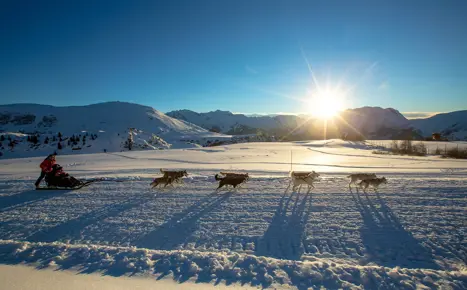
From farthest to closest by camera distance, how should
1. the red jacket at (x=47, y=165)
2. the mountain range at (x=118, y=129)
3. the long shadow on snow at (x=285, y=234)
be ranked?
the mountain range at (x=118, y=129) → the red jacket at (x=47, y=165) → the long shadow on snow at (x=285, y=234)

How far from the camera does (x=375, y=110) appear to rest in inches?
6924

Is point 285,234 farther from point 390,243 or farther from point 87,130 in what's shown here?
point 87,130

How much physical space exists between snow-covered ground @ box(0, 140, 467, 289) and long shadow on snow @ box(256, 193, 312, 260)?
0.08 feet

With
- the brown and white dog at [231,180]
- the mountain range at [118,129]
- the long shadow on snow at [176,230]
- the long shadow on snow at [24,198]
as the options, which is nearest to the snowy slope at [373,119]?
the mountain range at [118,129]

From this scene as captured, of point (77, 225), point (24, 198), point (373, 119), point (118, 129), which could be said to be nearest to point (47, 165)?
point (24, 198)

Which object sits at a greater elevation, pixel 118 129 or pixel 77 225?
pixel 118 129

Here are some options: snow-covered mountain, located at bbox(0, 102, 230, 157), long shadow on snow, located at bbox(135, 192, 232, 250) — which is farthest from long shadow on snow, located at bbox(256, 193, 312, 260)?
snow-covered mountain, located at bbox(0, 102, 230, 157)

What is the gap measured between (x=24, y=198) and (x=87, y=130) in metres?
68.4

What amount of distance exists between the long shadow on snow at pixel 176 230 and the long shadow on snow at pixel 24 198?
5.88 meters

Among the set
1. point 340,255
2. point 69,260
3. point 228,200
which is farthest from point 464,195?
point 69,260

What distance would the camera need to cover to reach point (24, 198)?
934 cm

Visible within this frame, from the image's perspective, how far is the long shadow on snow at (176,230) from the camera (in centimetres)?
561

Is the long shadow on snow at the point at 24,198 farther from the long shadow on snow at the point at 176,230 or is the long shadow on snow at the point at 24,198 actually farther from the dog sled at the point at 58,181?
the long shadow on snow at the point at 176,230

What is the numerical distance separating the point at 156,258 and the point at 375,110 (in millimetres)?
202155
